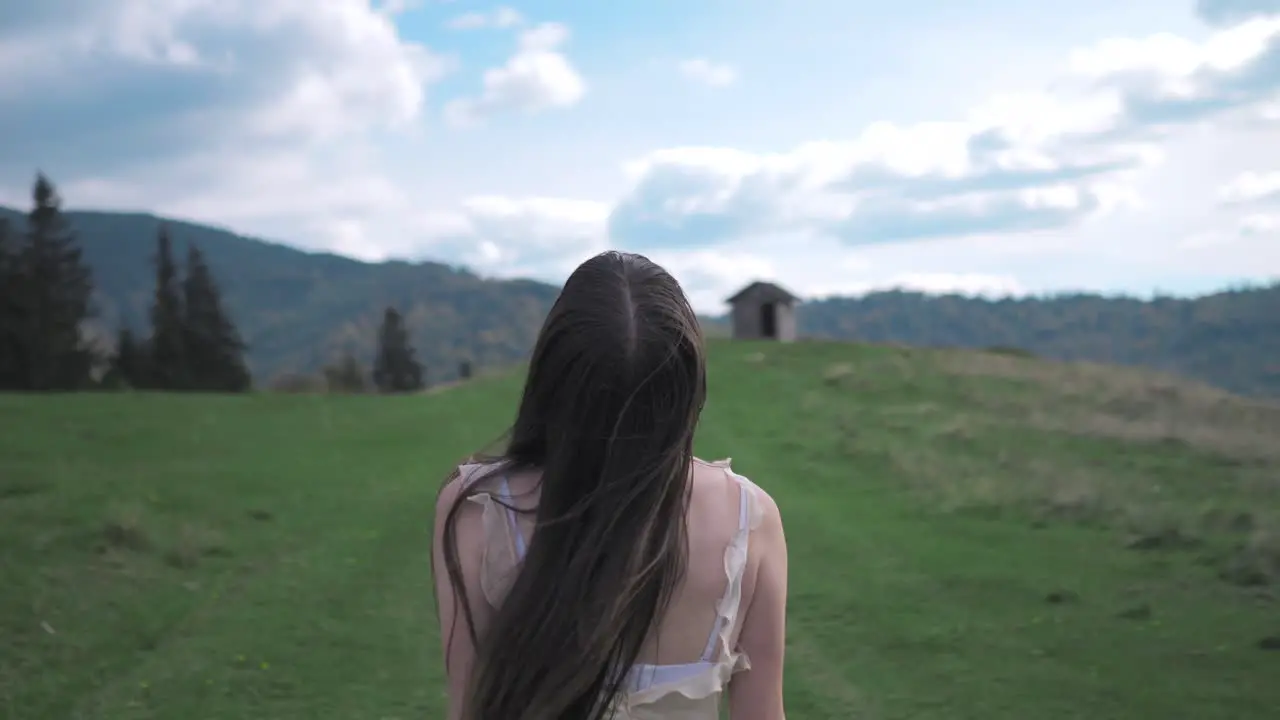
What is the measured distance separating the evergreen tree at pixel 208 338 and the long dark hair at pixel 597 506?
2259 inches

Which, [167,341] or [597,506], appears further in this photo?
[167,341]

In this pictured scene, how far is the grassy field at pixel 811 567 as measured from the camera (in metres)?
7.32

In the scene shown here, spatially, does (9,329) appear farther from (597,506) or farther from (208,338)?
(597,506)

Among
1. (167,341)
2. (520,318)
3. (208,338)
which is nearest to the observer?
(167,341)

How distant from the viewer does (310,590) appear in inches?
408

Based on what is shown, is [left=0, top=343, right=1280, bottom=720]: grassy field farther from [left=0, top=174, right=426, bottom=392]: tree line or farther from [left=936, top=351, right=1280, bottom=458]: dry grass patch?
[left=0, top=174, right=426, bottom=392]: tree line

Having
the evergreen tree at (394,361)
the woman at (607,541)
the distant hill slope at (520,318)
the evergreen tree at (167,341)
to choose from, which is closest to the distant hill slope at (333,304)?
the distant hill slope at (520,318)

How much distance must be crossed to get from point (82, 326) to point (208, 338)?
6351mm

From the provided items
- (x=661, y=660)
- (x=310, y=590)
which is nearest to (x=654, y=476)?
(x=661, y=660)

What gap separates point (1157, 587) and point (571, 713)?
942 centimetres

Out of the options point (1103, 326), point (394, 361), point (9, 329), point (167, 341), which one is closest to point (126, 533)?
point (9, 329)

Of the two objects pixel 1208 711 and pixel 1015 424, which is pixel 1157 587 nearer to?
pixel 1208 711

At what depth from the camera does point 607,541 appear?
1849mm

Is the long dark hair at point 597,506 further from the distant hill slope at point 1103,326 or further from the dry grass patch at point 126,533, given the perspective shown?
the distant hill slope at point 1103,326
